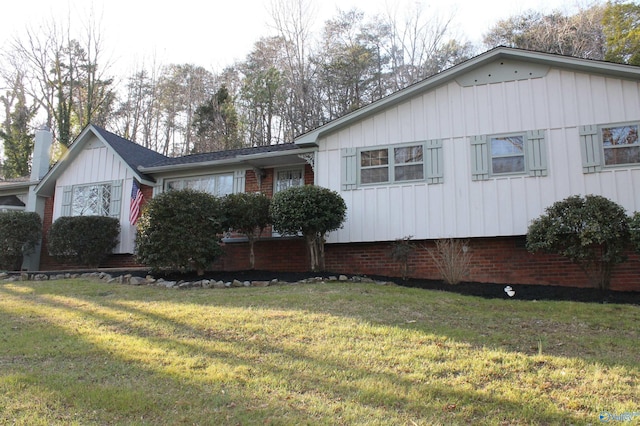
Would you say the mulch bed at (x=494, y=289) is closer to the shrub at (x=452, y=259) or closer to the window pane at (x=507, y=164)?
the shrub at (x=452, y=259)

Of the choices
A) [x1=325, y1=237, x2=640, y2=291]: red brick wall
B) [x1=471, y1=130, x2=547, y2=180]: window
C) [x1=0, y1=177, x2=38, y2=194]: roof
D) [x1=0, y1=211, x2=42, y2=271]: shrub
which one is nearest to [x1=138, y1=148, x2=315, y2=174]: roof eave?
[x1=325, y1=237, x2=640, y2=291]: red brick wall

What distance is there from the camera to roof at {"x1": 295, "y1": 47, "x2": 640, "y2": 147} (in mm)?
10156

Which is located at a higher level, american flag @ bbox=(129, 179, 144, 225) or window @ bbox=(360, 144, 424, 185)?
window @ bbox=(360, 144, 424, 185)

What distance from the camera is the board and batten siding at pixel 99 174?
14664 mm

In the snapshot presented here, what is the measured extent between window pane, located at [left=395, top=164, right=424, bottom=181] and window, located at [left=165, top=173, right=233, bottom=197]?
5066 millimetres

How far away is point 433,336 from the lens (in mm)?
5605

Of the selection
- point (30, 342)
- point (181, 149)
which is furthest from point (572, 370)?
point (181, 149)

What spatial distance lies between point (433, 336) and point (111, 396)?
3.43 meters

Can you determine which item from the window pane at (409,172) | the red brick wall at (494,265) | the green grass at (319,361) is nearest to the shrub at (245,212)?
the red brick wall at (494,265)

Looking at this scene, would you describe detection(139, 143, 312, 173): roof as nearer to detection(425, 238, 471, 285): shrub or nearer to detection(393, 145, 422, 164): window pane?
detection(393, 145, 422, 164): window pane

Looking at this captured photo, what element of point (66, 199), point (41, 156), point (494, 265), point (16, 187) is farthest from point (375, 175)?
point (16, 187)

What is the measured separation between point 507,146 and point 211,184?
8187mm

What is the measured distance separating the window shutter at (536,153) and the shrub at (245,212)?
5879mm

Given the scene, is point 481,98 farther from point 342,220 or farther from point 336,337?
point 336,337
